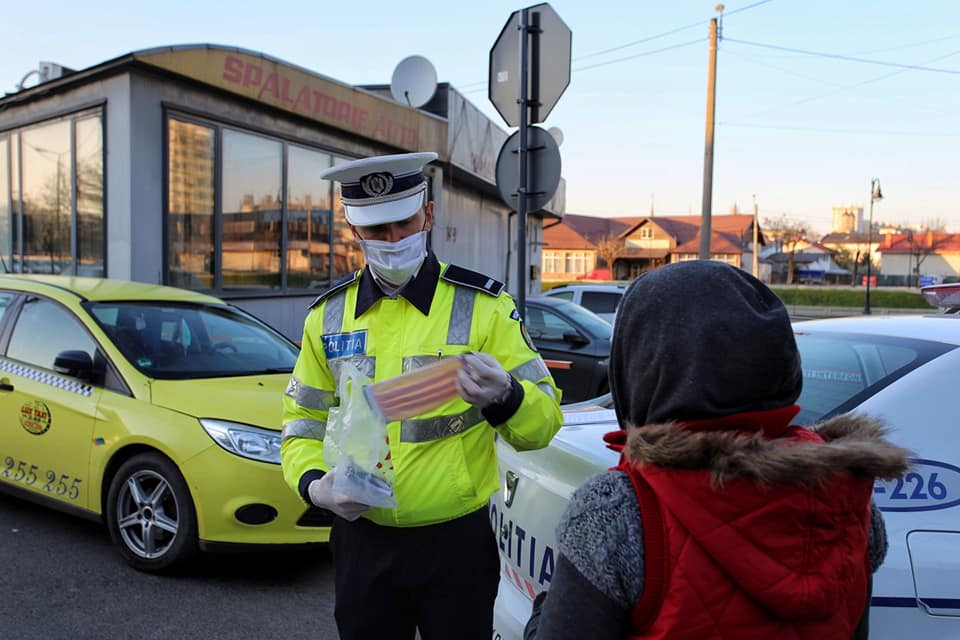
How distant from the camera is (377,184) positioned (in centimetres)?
209

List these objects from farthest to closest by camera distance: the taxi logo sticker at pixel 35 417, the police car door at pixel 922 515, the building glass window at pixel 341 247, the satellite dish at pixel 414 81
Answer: the satellite dish at pixel 414 81
the building glass window at pixel 341 247
the taxi logo sticker at pixel 35 417
the police car door at pixel 922 515

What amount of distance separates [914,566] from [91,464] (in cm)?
404

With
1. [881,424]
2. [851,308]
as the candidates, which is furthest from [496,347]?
[851,308]

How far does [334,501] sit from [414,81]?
47.2ft

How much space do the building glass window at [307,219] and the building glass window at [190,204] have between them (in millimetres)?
1714

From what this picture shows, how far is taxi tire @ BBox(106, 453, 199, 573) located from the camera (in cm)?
396

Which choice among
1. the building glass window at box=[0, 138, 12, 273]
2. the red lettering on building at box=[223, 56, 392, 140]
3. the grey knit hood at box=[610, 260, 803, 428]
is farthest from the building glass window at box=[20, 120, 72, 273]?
the grey knit hood at box=[610, 260, 803, 428]

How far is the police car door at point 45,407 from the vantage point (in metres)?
4.41

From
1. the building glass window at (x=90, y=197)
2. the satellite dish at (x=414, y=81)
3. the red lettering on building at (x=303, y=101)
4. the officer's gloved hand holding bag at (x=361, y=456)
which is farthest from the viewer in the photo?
the satellite dish at (x=414, y=81)

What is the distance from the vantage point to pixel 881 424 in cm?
137

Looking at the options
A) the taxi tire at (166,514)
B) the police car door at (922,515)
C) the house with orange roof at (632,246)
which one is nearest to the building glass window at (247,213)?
the taxi tire at (166,514)

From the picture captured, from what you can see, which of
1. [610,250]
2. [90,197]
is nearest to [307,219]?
[90,197]

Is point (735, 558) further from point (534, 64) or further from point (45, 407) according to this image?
point (534, 64)

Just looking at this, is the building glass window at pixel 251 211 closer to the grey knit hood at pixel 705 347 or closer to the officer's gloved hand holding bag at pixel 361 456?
the officer's gloved hand holding bag at pixel 361 456
